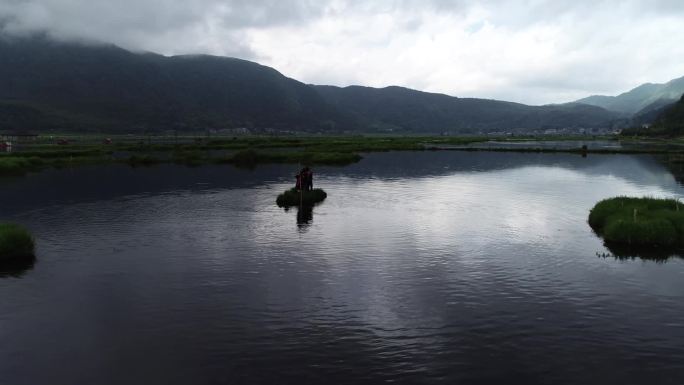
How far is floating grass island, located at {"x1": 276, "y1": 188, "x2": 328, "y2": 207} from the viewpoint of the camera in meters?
62.6

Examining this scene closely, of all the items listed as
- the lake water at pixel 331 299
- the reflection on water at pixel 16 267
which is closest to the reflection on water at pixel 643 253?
the lake water at pixel 331 299

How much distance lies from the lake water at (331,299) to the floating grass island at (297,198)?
10.8ft

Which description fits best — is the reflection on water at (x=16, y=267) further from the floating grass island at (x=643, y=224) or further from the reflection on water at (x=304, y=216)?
the floating grass island at (x=643, y=224)

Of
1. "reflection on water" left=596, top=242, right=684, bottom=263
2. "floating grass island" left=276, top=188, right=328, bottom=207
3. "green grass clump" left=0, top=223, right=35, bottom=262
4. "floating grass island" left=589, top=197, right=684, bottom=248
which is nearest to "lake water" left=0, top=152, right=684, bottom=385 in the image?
"reflection on water" left=596, top=242, right=684, bottom=263

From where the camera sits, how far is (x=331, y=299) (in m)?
29.5

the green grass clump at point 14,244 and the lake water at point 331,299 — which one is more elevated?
the green grass clump at point 14,244

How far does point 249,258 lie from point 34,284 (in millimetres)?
14043

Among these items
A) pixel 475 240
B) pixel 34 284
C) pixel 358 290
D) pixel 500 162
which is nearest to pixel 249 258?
pixel 358 290

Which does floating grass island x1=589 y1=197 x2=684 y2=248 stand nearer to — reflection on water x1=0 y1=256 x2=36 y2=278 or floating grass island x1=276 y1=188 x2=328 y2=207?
floating grass island x1=276 y1=188 x2=328 y2=207

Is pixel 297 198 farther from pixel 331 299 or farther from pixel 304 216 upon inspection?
pixel 331 299

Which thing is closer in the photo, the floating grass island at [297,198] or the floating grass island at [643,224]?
the floating grass island at [643,224]

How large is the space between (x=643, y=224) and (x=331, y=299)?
3023 cm

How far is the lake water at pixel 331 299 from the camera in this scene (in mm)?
21453

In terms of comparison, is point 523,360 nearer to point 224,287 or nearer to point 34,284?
point 224,287
